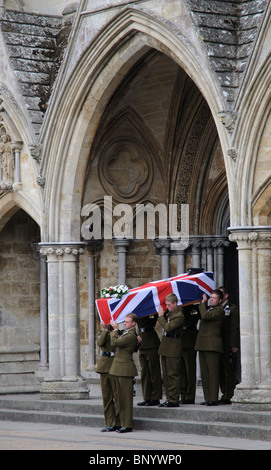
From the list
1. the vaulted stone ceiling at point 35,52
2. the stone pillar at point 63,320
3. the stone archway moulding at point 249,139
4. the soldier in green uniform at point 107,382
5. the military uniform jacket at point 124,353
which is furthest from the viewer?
the vaulted stone ceiling at point 35,52

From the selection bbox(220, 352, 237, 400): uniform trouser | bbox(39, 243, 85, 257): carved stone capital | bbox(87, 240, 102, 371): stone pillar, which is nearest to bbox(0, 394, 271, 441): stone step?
bbox(220, 352, 237, 400): uniform trouser

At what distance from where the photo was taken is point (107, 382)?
13281 mm

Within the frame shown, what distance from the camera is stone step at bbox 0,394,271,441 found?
1212 centimetres

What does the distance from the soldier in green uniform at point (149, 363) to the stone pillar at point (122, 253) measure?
2878 mm

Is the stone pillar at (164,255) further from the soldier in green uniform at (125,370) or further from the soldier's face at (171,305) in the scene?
the soldier in green uniform at (125,370)

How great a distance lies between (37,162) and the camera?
15.5m

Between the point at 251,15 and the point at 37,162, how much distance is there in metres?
3.91

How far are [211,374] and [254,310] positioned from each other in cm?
101

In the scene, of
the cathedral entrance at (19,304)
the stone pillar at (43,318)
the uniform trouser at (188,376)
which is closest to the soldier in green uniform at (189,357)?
the uniform trouser at (188,376)

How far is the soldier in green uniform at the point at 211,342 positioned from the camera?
1321 cm

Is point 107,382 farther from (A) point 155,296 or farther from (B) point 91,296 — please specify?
(B) point 91,296

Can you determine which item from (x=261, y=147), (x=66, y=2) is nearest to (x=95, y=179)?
(x=66, y=2)

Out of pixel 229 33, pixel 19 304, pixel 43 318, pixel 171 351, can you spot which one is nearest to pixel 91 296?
pixel 43 318

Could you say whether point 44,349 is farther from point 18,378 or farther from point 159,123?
point 159,123
